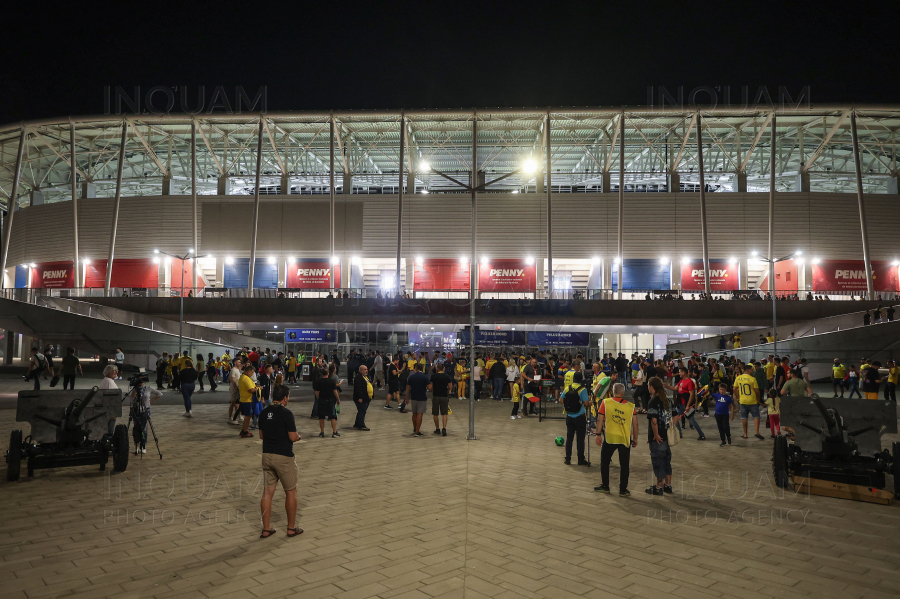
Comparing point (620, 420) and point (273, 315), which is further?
point (273, 315)

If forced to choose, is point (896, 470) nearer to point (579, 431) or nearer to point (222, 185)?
point (579, 431)

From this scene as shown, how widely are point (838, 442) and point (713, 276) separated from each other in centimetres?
4222

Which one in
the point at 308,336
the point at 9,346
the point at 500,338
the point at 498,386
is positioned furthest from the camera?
the point at 9,346

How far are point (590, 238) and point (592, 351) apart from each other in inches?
708

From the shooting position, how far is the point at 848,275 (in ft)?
151

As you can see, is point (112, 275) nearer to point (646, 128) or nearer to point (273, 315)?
point (273, 315)

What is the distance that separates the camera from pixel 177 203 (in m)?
48.6

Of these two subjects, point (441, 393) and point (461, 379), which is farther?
point (461, 379)

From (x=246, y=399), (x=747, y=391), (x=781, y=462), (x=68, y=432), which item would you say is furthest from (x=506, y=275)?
(x=68, y=432)

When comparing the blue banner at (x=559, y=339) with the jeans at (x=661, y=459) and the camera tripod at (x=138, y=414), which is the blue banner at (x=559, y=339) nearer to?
the camera tripod at (x=138, y=414)

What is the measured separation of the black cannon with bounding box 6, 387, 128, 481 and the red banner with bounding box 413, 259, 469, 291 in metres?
38.7

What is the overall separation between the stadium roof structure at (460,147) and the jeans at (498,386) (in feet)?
Answer: 82.8

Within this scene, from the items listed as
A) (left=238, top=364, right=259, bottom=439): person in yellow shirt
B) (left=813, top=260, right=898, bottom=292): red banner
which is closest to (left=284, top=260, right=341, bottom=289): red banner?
(left=238, top=364, right=259, bottom=439): person in yellow shirt

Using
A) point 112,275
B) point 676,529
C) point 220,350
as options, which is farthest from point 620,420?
point 112,275
